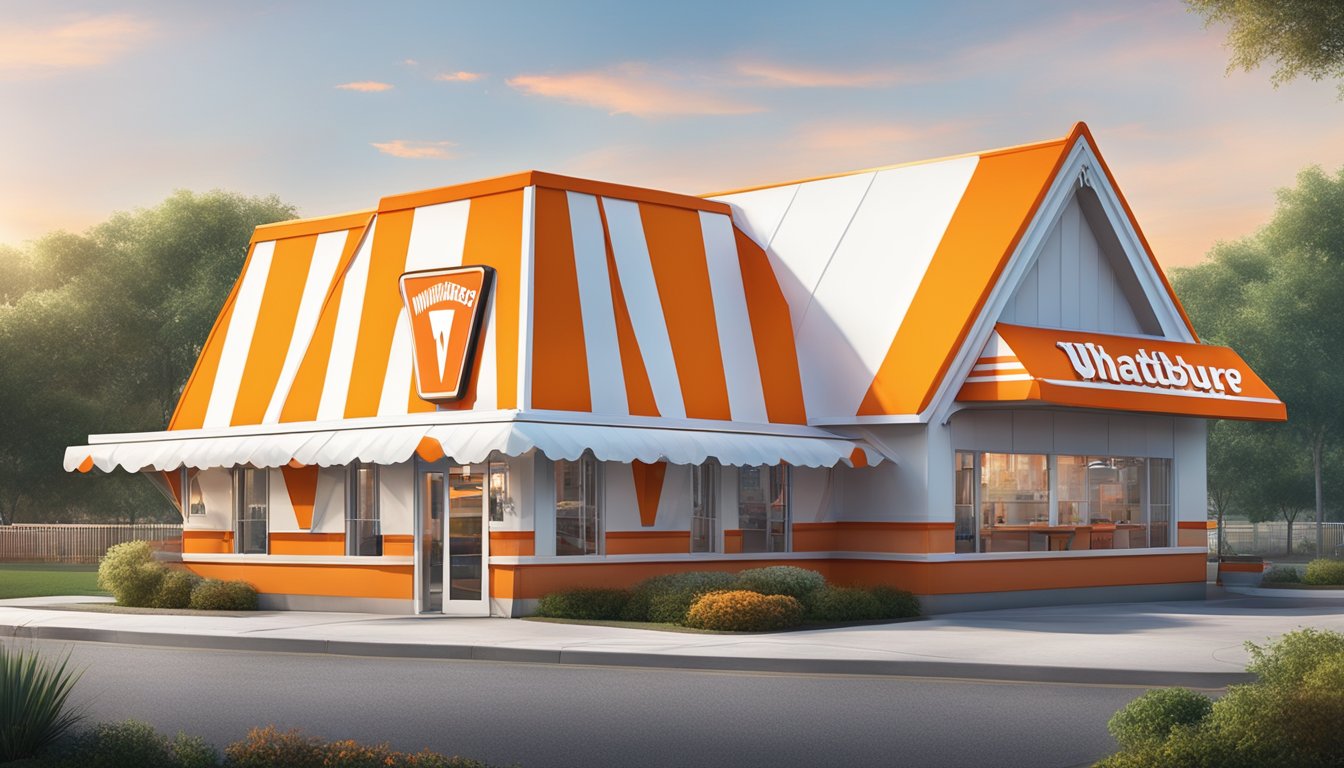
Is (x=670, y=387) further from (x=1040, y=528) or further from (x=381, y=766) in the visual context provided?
(x=381, y=766)

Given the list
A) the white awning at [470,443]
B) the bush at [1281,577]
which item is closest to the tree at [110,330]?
the white awning at [470,443]

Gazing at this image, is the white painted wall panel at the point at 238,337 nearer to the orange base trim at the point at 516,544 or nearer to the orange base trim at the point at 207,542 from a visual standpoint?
the orange base trim at the point at 207,542

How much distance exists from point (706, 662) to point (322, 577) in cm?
1133

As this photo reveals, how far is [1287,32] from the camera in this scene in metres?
16.9

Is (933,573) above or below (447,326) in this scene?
below

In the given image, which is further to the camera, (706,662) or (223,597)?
(223,597)

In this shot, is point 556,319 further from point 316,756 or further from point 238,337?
point 316,756

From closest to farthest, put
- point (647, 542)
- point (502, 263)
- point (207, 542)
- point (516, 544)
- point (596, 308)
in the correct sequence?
point (516, 544) → point (647, 542) → point (502, 263) → point (596, 308) → point (207, 542)

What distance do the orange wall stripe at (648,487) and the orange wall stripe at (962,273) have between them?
4395 millimetres

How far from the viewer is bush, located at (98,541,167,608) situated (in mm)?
28703

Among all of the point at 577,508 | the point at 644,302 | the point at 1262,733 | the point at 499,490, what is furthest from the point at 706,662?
the point at 644,302

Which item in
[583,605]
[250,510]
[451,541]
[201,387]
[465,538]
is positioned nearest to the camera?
[583,605]

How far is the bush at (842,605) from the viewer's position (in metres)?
24.8

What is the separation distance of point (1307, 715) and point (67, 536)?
49269 millimetres
